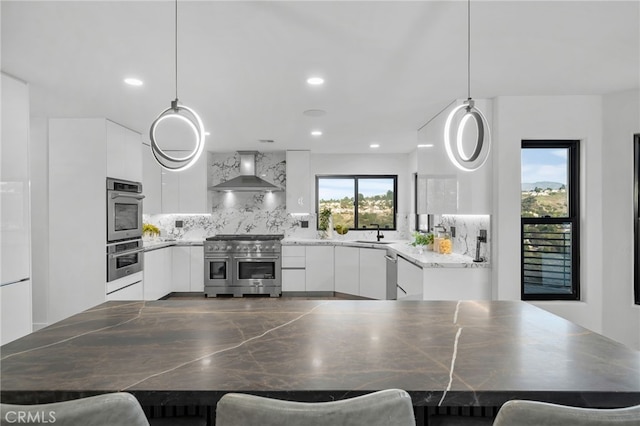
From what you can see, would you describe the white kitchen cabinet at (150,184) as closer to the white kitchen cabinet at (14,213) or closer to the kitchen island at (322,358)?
the white kitchen cabinet at (14,213)

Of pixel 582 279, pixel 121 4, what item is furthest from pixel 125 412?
pixel 582 279

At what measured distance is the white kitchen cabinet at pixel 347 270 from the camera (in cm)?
550

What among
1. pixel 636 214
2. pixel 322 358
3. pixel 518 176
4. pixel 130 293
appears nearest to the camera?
pixel 322 358

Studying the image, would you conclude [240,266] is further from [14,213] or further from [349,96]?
[349,96]

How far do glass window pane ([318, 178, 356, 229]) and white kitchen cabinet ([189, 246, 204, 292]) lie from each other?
210 centimetres

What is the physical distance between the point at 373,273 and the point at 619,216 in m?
2.92

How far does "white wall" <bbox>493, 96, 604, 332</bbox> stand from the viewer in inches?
127

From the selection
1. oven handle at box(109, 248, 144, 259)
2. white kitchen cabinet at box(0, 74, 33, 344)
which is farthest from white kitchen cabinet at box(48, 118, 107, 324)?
white kitchen cabinet at box(0, 74, 33, 344)

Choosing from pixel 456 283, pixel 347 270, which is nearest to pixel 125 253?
pixel 347 270

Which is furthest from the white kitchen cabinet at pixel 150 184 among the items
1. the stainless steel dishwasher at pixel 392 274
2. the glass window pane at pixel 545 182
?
the glass window pane at pixel 545 182

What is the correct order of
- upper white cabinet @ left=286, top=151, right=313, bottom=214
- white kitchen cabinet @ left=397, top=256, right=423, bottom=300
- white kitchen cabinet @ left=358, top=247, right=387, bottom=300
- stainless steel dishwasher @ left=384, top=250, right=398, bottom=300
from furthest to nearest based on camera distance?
upper white cabinet @ left=286, top=151, right=313, bottom=214
white kitchen cabinet @ left=358, top=247, right=387, bottom=300
stainless steel dishwasher @ left=384, top=250, right=398, bottom=300
white kitchen cabinet @ left=397, top=256, right=423, bottom=300

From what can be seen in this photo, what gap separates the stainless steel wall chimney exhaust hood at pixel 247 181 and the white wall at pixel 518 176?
11.3ft

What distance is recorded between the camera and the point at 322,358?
121cm

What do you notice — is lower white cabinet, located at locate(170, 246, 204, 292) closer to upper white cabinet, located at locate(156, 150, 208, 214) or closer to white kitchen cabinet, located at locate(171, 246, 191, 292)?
white kitchen cabinet, located at locate(171, 246, 191, 292)
